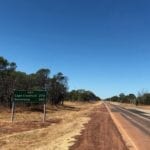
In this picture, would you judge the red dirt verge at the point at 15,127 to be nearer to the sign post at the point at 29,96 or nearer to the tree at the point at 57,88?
the sign post at the point at 29,96

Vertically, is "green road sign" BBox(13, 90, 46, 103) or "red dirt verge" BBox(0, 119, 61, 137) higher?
"green road sign" BBox(13, 90, 46, 103)

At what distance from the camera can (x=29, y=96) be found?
96.1ft

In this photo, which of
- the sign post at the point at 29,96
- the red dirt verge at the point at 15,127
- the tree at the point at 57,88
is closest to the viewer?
the red dirt verge at the point at 15,127

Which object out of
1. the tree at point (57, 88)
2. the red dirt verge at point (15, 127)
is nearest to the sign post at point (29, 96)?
the red dirt verge at point (15, 127)

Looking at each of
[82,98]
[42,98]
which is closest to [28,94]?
[42,98]

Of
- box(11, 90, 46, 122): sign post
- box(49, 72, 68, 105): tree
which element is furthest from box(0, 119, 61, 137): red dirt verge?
box(49, 72, 68, 105): tree

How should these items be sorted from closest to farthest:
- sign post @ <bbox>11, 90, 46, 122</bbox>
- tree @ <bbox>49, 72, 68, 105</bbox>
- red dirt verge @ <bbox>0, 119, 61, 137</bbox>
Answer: red dirt verge @ <bbox>0, 119, 61, 137</bbox>
sign post @ <bbox>11, 90, 46, 122</bbox>
tree @ <bbox>49, 72, 68, 105</bbox>

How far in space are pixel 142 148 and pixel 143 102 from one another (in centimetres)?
A: 15423

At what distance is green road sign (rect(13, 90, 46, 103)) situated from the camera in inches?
1148

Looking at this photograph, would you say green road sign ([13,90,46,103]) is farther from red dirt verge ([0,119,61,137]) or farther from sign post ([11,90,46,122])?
red dirt verge ([0,119,61,137])

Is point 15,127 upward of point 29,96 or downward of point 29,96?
downward

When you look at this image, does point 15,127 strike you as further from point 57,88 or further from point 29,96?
point 57,88

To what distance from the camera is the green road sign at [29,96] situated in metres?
29.2

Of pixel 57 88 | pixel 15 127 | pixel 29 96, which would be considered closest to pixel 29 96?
pixel 29 96
